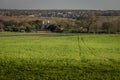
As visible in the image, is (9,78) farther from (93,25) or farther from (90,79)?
(93,25)

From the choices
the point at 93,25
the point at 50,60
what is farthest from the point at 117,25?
the point at 50,60

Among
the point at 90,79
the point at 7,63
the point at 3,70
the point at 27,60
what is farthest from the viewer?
the point at 27,60

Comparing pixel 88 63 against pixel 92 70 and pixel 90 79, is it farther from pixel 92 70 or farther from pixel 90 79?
pixel 90 79

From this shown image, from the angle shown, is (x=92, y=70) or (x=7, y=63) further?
(x=7, y=63)

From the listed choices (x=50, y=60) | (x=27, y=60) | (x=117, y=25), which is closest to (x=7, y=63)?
(x=27, y=60)

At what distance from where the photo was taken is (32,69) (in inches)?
856

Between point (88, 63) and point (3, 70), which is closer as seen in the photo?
point (3, 70)

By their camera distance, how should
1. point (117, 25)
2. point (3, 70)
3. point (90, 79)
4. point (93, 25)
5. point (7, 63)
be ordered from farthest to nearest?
1. point (93, 25)
2. point (117, 25)
3. point (7, 63)
4. point (3, 70)
5. point (90, 79)

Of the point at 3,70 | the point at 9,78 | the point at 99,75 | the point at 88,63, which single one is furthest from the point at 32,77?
the point at 88,63

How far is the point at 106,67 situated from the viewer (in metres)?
22.5

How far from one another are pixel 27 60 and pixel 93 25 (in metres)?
70.7

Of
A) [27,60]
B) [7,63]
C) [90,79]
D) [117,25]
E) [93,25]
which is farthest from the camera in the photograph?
[93,25]

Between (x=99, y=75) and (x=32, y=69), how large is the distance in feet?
17.7

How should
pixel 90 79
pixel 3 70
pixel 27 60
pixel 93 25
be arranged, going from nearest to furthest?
1. pixel 90 79
2. pixel 3 70
3. pixel 27 60
4. pixel 93 25
